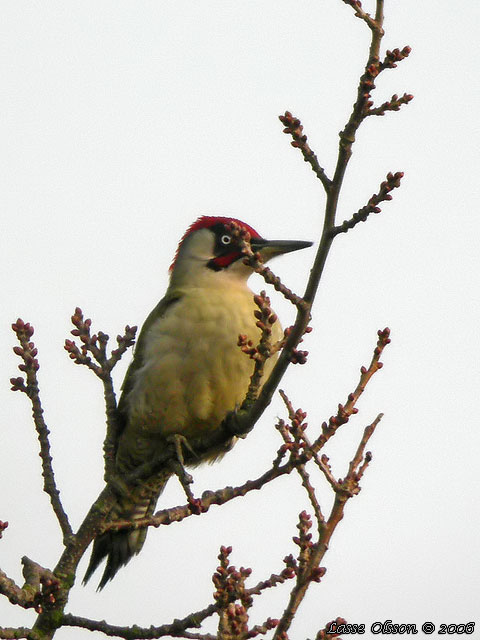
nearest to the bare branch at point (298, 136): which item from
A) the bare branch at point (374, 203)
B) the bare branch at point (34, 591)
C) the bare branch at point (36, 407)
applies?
the bare branch at point (374, 203)

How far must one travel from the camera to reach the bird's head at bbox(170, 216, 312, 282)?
5.21 metres

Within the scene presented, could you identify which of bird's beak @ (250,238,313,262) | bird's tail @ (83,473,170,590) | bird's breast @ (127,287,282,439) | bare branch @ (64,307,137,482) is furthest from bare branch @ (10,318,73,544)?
bird's beak @ (250,238,313,262)

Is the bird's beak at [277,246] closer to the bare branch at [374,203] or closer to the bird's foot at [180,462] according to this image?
the bird's foot at [180,462]

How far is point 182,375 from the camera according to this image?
479 centimetres

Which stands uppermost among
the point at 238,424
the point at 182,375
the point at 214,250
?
the point at 214,250

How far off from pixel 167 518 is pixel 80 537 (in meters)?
0.36

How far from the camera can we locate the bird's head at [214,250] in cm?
521

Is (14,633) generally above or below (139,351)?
below

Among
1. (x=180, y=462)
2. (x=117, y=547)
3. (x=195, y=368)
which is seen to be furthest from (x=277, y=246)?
(x=117, y=547)

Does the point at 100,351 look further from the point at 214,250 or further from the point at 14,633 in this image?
the point at 214,250

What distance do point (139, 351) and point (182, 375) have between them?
1.85 ft

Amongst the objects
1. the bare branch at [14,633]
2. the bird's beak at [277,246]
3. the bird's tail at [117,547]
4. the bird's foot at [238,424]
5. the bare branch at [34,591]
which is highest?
the bird's beak at [277,246]

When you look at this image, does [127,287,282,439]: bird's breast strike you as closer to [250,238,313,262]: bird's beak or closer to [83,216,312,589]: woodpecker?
[83,216,312,589]: woodpecker

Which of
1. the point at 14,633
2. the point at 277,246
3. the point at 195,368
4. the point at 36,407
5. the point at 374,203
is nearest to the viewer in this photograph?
the point at 374,203
